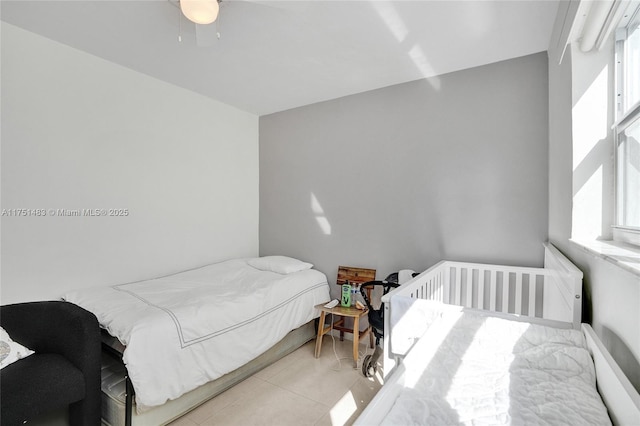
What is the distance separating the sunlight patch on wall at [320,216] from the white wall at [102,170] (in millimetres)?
993

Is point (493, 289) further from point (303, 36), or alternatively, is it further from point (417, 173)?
point (303, 36)

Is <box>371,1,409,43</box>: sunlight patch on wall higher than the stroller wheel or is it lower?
higher

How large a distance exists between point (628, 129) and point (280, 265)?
271 cm

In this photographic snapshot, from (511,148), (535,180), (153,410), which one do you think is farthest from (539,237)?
(153,410)

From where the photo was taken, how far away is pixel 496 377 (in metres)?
1.00

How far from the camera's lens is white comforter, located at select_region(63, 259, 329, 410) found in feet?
5.80

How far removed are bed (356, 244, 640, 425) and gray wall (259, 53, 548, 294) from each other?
0.92 meters

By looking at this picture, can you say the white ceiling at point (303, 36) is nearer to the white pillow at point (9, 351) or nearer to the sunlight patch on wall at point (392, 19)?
the sunlight patch on wall at point (392, 19)

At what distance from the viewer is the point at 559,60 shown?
1.78 m

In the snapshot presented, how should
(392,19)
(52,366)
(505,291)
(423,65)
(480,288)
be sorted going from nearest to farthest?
(52,366) < (392,19) < (505,291) < (480,288) < (423,65)

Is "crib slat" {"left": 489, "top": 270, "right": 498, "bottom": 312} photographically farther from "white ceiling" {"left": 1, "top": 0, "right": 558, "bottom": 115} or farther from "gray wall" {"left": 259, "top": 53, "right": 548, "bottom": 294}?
"white ceiling" {"left": 1, "top": 0, "right": 558, "bottom": 115}

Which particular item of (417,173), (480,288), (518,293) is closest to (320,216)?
(417,173)

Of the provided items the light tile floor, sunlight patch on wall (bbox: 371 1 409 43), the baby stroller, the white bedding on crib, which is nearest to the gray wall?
the baby stroller

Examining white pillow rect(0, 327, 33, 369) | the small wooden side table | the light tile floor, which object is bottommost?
the light tile floor
